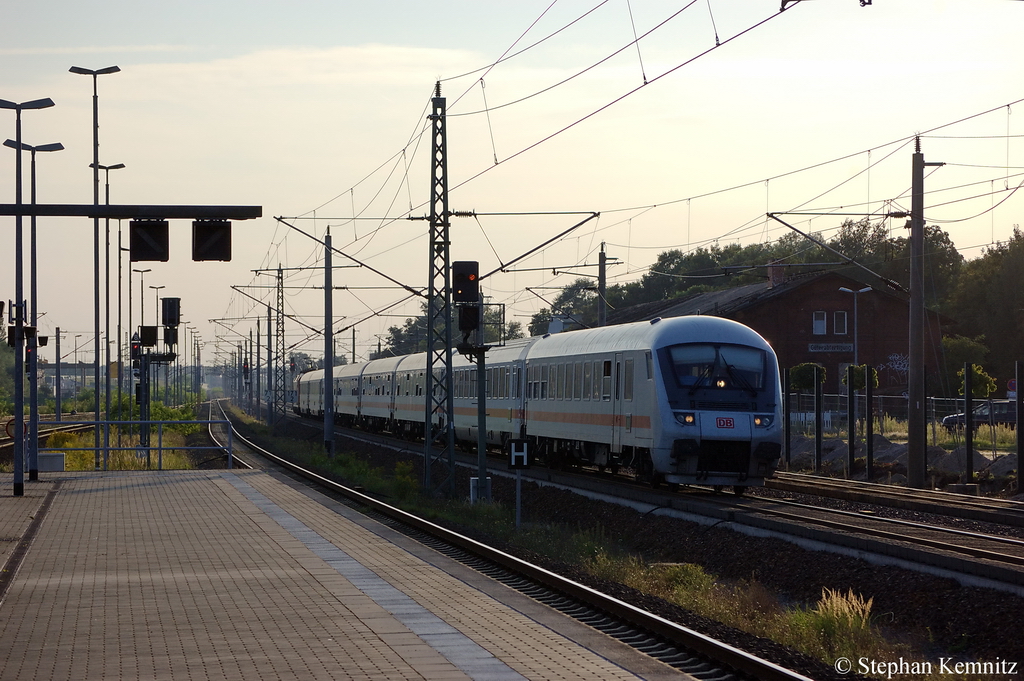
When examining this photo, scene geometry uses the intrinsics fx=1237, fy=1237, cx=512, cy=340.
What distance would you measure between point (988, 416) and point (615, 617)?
3863 centimetres

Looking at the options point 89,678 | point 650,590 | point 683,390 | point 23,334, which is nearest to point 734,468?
point 683,390

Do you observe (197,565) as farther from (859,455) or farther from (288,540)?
(859,455)

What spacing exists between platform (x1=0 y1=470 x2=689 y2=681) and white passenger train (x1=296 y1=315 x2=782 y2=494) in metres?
6.13

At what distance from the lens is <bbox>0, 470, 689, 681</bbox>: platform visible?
887 centimetres

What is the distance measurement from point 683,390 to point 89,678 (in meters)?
15.2

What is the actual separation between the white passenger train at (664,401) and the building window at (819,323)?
103 ft

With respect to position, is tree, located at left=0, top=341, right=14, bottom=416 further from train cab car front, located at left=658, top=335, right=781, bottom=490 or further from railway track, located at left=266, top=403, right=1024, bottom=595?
train cab car front, located at left=658, top=335, right=781, bottom=490

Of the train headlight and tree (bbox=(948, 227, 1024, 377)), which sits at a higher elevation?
tree (bbox=(948, 227, 1024, 377))

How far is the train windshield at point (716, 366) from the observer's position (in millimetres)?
22469

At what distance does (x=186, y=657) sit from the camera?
29.9ft

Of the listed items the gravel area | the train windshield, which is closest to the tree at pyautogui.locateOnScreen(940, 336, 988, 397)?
the train windshield

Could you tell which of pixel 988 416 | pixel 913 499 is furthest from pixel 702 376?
pixel 988 416

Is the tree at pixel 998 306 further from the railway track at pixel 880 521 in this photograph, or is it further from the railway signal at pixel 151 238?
the railway signal at pixel 151 238

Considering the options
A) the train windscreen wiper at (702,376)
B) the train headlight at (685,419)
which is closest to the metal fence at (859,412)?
the train windscreen wiper at (702,376)
